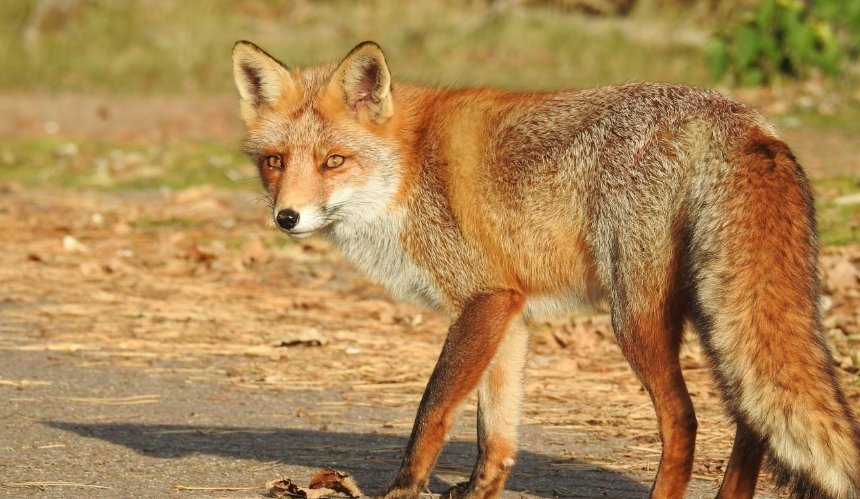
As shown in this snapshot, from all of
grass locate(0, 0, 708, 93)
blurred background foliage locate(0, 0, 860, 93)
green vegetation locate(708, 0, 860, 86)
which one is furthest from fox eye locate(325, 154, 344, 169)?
grass locate(0, 0, 708, 93)

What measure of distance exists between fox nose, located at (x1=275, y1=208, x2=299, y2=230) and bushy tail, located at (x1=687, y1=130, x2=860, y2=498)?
1.58m

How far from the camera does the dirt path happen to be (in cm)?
507

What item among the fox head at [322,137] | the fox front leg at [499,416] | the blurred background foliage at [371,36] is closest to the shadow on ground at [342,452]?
the fox front leg at [499,416]

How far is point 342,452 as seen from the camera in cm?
535

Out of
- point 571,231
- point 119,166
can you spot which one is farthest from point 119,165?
point 571,231

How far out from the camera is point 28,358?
685 cm

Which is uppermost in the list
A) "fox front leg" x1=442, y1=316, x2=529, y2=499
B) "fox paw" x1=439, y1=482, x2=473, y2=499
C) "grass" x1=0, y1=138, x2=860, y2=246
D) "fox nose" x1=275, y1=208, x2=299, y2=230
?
"fox nose" x1=275, y1=208, x2=299, y2=230

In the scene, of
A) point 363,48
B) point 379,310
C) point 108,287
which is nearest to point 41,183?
point 108,287

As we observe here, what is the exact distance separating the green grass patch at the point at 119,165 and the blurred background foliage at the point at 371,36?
3997mm

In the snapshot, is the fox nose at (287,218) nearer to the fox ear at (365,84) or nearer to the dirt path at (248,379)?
the fox ear at (365,84)

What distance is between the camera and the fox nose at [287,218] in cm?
493

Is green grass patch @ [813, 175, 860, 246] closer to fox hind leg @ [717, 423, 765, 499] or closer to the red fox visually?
the red fox

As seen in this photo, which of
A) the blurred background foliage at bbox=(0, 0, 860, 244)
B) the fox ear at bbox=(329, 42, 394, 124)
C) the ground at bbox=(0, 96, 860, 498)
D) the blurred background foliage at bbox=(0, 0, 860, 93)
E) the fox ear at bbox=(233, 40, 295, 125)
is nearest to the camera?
the ground at bbox=(0, 96, 860, 498)

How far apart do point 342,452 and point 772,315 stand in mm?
2131
